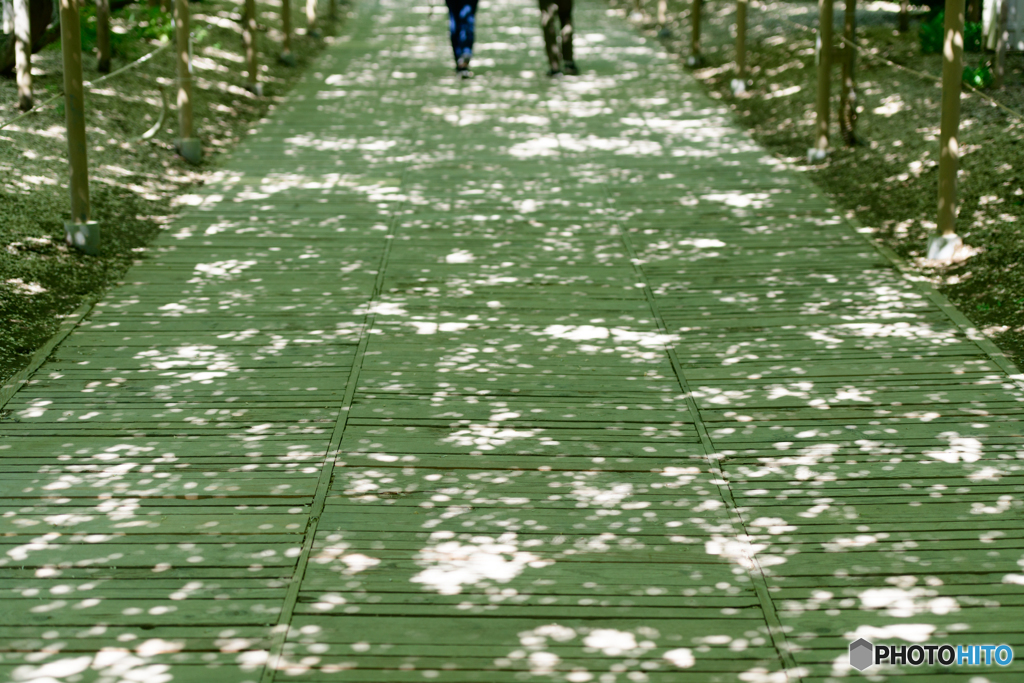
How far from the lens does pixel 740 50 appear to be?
46.0 ft

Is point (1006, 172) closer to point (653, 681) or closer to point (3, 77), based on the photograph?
point (653, 681)

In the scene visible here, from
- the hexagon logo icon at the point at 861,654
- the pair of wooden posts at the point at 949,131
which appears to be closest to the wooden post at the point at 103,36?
the pair of wooden posts at the point at 949,131

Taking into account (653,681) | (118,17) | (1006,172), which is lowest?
(653,681)

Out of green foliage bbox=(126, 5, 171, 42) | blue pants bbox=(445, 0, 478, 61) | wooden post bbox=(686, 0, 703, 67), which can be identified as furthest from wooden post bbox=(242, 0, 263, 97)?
wooden post bbox=(686, 0, 703, 67)

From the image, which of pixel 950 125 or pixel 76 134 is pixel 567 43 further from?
pixel 76 134

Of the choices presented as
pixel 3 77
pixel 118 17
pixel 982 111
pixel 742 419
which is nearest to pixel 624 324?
pixel 742 419

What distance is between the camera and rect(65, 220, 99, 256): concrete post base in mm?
8375

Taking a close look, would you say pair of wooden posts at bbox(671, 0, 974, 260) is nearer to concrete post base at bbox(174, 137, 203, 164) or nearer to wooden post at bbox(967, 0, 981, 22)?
wooden post at bbox(967, 0, 981, 22)

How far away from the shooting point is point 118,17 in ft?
50.1

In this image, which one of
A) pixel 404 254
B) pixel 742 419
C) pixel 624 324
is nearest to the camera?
pixel 742 419

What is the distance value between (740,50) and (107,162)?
25.6 feet

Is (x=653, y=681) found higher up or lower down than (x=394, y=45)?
lower down

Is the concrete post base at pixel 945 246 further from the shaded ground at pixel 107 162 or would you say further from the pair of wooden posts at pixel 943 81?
the shaded ground at pixel 107 162

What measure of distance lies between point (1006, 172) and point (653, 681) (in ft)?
22.1
